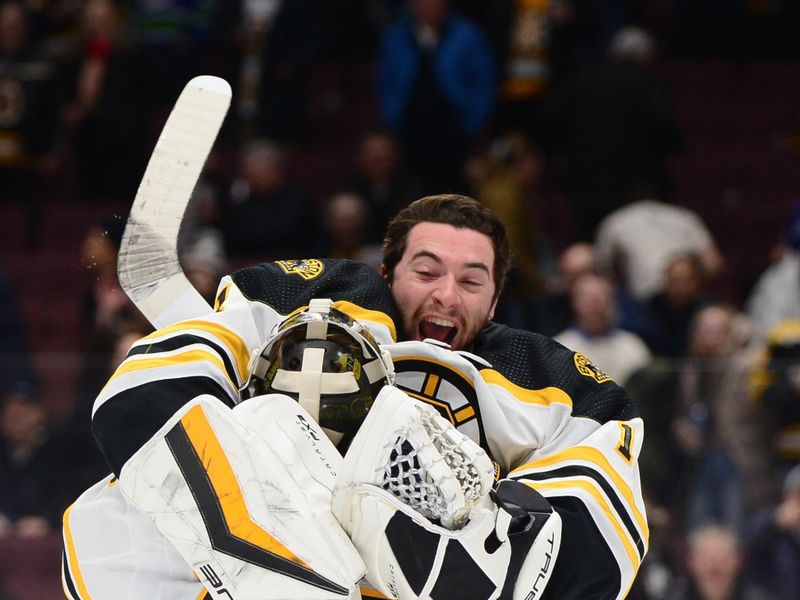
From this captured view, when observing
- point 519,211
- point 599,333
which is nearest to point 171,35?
point 519,211

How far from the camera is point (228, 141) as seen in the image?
6.77m

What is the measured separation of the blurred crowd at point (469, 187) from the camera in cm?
400

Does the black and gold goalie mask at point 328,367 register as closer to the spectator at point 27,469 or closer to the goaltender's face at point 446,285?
the goaltender's face at point 446,285

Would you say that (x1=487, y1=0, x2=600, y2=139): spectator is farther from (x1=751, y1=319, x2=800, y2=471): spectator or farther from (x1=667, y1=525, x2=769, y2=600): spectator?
(x1=667, y1=525, x2=769, y2=600): spectator

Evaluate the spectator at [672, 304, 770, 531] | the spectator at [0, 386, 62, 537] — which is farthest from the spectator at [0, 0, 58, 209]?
the spectator at [672, 304, 770, 531]

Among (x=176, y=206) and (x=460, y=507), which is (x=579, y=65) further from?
(x=460, y=507)

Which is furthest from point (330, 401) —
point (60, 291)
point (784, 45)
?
point (784, 45)

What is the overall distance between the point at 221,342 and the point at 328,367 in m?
0.23

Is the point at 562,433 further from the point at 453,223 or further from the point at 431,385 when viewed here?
the point at 453,223

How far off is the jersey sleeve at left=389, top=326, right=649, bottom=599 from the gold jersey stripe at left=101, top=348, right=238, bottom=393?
0.28m

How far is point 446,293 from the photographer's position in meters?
2.53

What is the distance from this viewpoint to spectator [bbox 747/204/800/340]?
4848 mm

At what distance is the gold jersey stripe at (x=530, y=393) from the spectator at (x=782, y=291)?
8.18 ft

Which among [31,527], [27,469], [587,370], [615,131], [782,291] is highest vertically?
[615,131]
